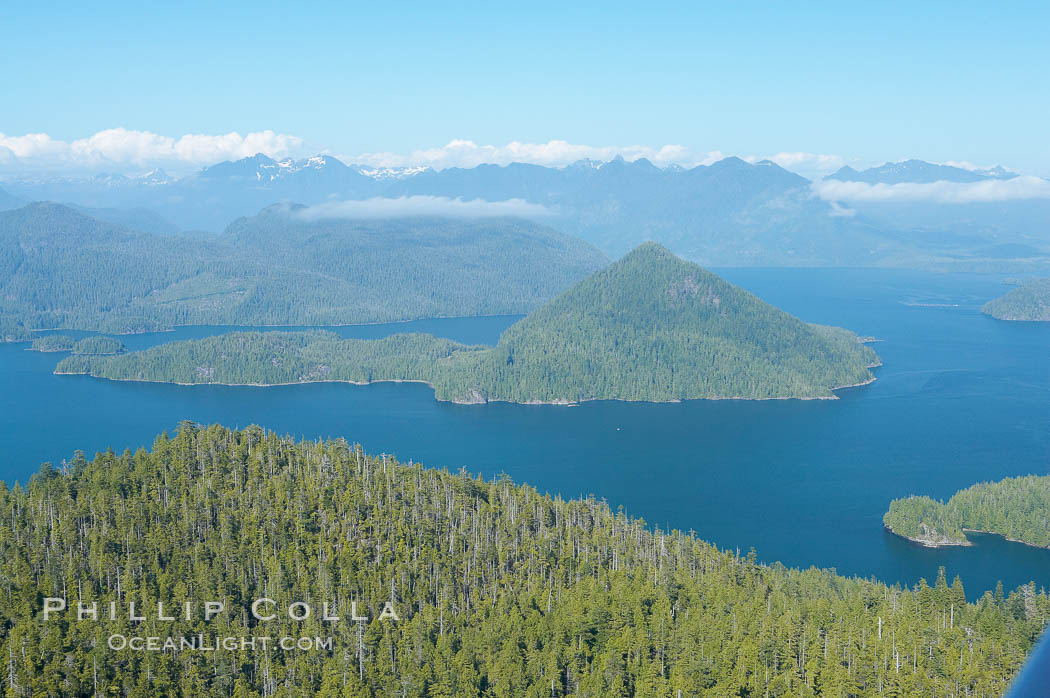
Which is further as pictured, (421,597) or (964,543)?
(964,543)

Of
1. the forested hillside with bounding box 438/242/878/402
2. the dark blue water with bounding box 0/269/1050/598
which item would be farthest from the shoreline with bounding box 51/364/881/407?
the dark blue water with bounding box 0/269/1050/598

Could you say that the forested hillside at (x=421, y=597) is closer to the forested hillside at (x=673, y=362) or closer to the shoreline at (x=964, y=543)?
the shoreline at (x=964, y=543)

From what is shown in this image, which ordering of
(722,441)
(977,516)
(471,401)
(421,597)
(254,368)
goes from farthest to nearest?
(254,368)
(471,401)
(722,441)
(977,516)
(421,597)

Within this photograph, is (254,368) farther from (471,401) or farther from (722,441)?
(722,441)

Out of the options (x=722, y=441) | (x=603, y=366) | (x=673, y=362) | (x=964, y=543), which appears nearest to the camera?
(x=964, y=543)

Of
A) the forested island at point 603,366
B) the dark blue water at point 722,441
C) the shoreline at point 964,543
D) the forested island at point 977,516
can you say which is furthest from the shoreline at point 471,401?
the shoreline at point 964,543

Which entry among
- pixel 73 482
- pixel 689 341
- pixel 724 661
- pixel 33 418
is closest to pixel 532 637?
pixel 724 661

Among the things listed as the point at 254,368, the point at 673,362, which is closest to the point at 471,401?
the point at 673,362
